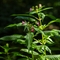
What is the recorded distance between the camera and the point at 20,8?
6.64m

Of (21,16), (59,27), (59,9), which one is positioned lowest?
(21,16)

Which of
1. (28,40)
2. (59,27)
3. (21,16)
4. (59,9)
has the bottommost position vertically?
(28,40)

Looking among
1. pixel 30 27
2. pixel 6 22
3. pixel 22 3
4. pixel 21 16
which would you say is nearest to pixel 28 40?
pixel 30 27

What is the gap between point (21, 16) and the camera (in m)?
2.11

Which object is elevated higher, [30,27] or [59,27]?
[59,27]

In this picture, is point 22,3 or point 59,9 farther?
point 22,3

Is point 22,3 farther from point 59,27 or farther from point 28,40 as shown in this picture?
point 28,40

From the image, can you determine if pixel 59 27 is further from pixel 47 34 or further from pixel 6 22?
pixel 47 34

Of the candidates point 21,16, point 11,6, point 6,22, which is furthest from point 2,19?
point 21,16

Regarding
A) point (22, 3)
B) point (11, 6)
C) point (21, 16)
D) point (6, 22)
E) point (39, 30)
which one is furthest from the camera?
point (22, 3)

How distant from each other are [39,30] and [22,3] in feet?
17.1

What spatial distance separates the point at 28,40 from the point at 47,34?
224 mm

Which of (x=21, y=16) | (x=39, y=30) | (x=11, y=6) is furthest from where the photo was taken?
(x=11, y=6)

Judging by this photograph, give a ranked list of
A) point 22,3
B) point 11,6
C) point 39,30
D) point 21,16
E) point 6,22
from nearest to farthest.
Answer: point 39,30 < point 21,16 < point 6,22 < point 11,6 < point 22,3
